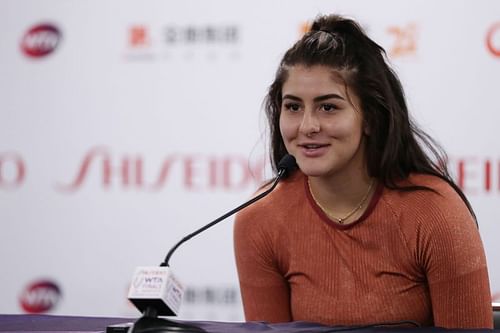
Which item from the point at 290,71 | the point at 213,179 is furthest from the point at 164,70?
the point at 290,71

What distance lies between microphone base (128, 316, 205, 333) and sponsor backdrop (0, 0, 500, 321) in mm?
1259

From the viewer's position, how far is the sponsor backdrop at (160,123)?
85.5 inches

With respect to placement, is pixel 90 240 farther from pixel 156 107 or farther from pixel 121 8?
pixel 121 8

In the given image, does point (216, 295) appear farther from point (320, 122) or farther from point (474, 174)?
point (320, 122)

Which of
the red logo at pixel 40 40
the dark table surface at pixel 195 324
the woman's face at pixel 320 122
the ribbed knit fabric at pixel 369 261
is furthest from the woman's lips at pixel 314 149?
the red logo at pixel 40 40

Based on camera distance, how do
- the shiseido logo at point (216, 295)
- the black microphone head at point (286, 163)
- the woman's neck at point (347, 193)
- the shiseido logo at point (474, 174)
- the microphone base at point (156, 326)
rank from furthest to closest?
the shiseido logo at point (216, 295), the shiseido logo at point (474, 174), the woman's neck at point (347, 193), the black microphone head at point (286, 163), the microphone base at point (156, 326)

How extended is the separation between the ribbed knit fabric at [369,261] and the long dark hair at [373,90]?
34 mm

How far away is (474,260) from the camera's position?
4.26 ft

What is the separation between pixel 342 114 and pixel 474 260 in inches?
12.5

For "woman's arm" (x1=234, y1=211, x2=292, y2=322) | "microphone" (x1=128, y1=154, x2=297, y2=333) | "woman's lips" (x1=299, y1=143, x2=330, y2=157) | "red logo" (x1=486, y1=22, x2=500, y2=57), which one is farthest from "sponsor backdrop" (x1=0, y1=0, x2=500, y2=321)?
"microphone" (x1=128, y1=154, x2=297, y2=333)

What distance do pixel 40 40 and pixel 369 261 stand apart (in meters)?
1.38

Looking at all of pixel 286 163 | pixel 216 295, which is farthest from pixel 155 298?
pixel 216 295

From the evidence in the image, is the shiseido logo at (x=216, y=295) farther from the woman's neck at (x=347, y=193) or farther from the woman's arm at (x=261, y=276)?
the woman's neck at (x=347, y=193)

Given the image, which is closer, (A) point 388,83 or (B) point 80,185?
(A) point 388,83
